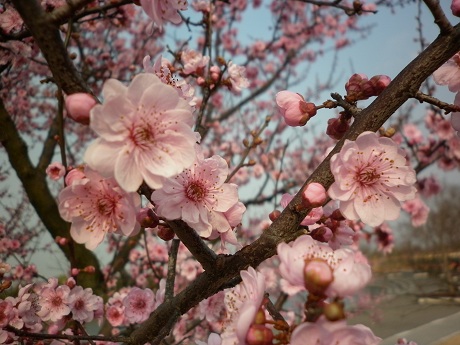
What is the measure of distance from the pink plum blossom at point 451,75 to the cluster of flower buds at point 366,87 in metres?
0.26

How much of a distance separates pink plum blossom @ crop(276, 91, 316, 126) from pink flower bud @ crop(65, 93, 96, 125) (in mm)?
675

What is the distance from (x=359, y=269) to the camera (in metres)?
0.66

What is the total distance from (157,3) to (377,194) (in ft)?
2.75

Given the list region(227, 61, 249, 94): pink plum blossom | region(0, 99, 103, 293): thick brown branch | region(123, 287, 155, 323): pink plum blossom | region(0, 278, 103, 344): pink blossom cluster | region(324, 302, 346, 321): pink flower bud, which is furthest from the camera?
region(0, 99, 103, 293): thick brown branch

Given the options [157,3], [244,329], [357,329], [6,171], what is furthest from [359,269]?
[6,171]

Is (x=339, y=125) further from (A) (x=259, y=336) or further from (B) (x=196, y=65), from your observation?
(B) (x=196, y=65)

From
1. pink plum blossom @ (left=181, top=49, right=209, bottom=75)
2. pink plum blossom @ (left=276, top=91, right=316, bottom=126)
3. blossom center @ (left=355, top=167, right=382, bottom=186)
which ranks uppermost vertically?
A: pink plum blossom @ (left=181, top=49, right=209, bottom=75)

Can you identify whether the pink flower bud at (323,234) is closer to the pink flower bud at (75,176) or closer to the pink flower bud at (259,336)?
the pink flower bud at (259,336)

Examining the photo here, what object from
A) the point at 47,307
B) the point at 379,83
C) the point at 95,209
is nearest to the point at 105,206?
the point at 95,209

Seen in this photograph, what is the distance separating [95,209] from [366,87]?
0.90m

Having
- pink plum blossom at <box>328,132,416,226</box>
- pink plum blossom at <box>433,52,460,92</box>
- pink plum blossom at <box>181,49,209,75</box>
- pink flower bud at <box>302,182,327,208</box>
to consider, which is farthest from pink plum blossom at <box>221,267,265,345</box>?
pink plum blossom at <box>181,49,209,75</box>

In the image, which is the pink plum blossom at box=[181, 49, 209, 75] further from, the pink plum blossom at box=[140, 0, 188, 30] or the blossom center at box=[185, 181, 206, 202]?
the blossom center at box=[185, 181, 206, 202]

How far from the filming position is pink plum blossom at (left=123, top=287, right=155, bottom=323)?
1.96 m

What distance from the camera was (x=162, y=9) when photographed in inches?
35.8
